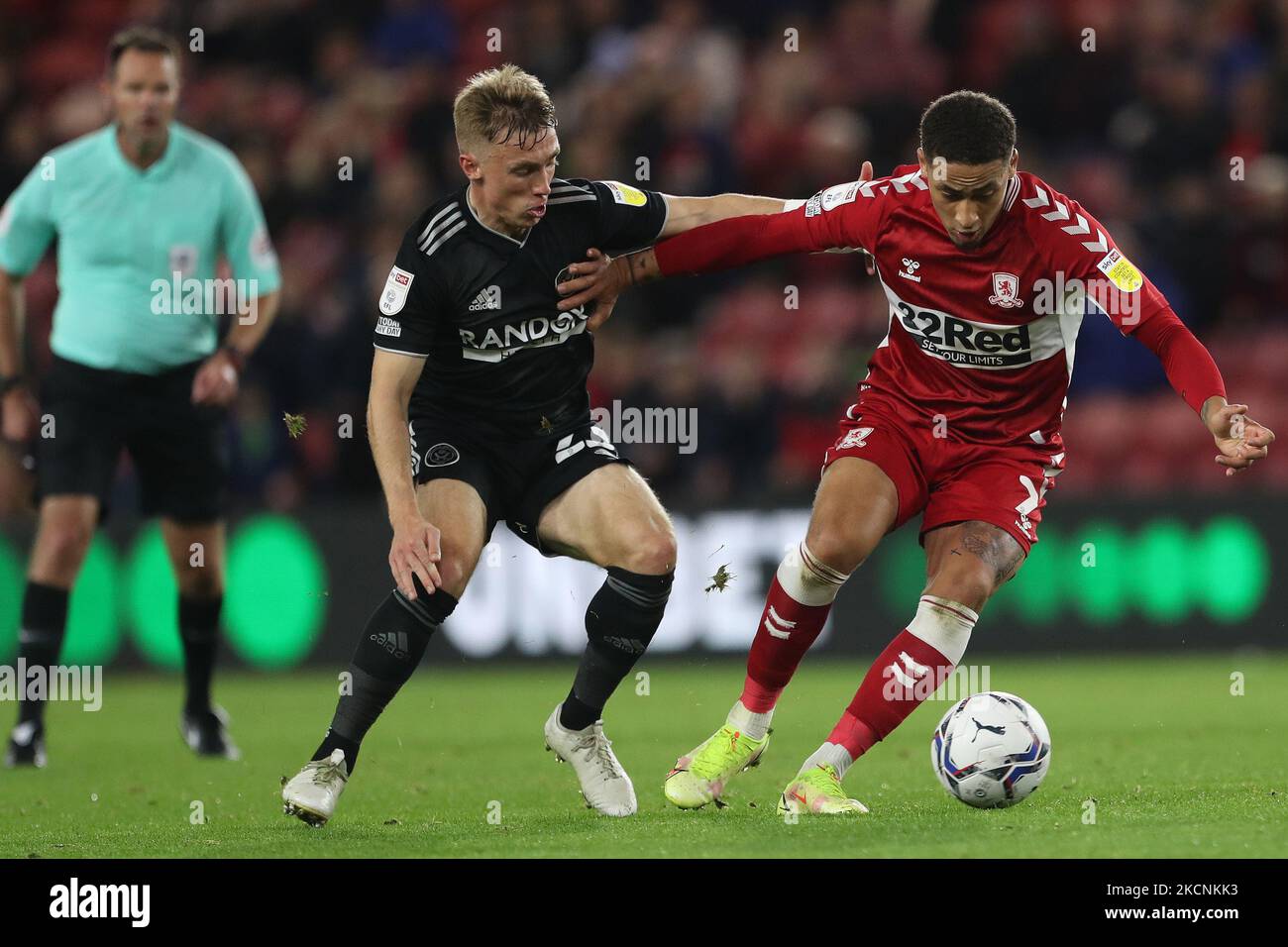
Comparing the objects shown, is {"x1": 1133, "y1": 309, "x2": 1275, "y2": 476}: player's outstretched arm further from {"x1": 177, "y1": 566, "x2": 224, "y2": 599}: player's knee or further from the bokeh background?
the bokeh background

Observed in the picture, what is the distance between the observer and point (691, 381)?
12.3 m

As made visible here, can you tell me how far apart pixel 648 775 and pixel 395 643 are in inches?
66.5

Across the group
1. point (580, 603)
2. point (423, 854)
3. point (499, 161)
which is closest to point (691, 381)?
point (580, 603)

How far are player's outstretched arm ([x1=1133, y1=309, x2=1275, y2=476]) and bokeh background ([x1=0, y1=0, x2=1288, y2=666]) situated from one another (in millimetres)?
5890

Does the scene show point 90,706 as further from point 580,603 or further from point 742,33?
point 742,33

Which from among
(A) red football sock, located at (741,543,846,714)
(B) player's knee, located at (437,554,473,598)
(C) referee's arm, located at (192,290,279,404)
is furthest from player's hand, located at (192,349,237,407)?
(A) red football sock, located at (741,543,846,714)

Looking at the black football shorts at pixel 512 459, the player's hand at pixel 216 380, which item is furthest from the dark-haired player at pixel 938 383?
the player's hand at pixel 216 380

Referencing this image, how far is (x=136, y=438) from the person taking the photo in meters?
8.17

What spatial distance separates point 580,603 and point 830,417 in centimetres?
206

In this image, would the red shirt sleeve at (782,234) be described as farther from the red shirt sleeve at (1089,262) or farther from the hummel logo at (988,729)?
the hummel logo at (988,729)

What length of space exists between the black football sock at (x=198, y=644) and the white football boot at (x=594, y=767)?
2.76 m

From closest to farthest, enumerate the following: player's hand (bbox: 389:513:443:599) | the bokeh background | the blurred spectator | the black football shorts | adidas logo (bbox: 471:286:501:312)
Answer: player's hand (bbox: 389:513:443:599)
adidas logo (bbox: 471:286:501:312)
the black football shorts
the bokeh background
the blurred spectator

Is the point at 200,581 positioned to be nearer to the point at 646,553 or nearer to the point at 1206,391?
the point at 646,553

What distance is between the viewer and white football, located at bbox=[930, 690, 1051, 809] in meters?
5.54
